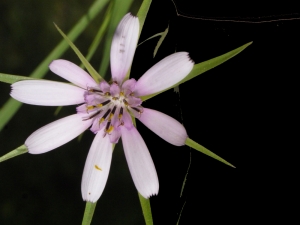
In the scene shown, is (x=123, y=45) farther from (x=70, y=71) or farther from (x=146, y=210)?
(x=146, y=210)

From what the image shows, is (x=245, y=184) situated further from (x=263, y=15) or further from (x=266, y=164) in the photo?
(x=263, y=15)

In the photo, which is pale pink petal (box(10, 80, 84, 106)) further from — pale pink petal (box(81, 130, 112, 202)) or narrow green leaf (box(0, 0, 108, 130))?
narrow green leaf (box(0, 0, 108, 130))

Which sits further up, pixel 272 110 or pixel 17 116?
pixel 17 116

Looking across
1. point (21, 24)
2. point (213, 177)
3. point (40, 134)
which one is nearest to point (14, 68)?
point (21, 24)

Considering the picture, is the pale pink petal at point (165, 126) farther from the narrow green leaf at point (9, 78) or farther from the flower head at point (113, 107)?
the narrow green leaf at point (9, 78)

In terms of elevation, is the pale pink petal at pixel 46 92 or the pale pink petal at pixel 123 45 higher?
the pale pink petal at pixel 123 45

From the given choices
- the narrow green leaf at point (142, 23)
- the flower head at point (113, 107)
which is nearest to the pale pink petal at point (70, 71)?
the flower head at point (113, 107)
